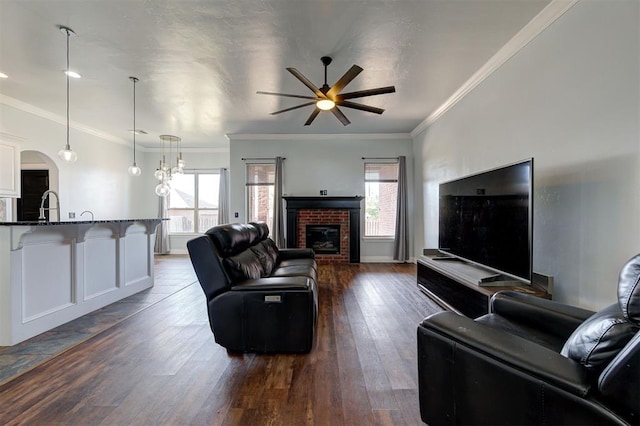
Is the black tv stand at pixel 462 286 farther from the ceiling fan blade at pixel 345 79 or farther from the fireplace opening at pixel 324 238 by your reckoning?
the fireplace opening at pixel 324 238

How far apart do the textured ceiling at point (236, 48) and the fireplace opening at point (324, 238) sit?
259 cm

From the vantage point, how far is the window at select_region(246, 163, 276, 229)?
21.3 feet

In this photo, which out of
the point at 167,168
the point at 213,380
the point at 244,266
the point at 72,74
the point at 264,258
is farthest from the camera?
the point at 167,168

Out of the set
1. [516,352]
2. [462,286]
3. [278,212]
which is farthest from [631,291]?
[278,212]

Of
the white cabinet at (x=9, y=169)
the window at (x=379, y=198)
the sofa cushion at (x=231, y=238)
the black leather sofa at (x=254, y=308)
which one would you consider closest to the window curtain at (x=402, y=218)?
the window at (x=379, y=198)

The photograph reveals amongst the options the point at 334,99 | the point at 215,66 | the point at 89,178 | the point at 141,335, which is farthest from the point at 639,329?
the point at 89,178

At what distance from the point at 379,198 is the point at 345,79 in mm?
3953

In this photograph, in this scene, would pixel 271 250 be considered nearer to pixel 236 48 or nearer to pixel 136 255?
pixel 136 255

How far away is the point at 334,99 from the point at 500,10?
1.62 metres

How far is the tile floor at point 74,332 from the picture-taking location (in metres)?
2.17

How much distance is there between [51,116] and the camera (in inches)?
196

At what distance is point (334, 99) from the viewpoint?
3.14 metres

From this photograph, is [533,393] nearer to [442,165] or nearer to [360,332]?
→ [360,332]

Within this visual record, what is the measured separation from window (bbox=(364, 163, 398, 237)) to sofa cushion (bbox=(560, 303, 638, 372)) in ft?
17.3
